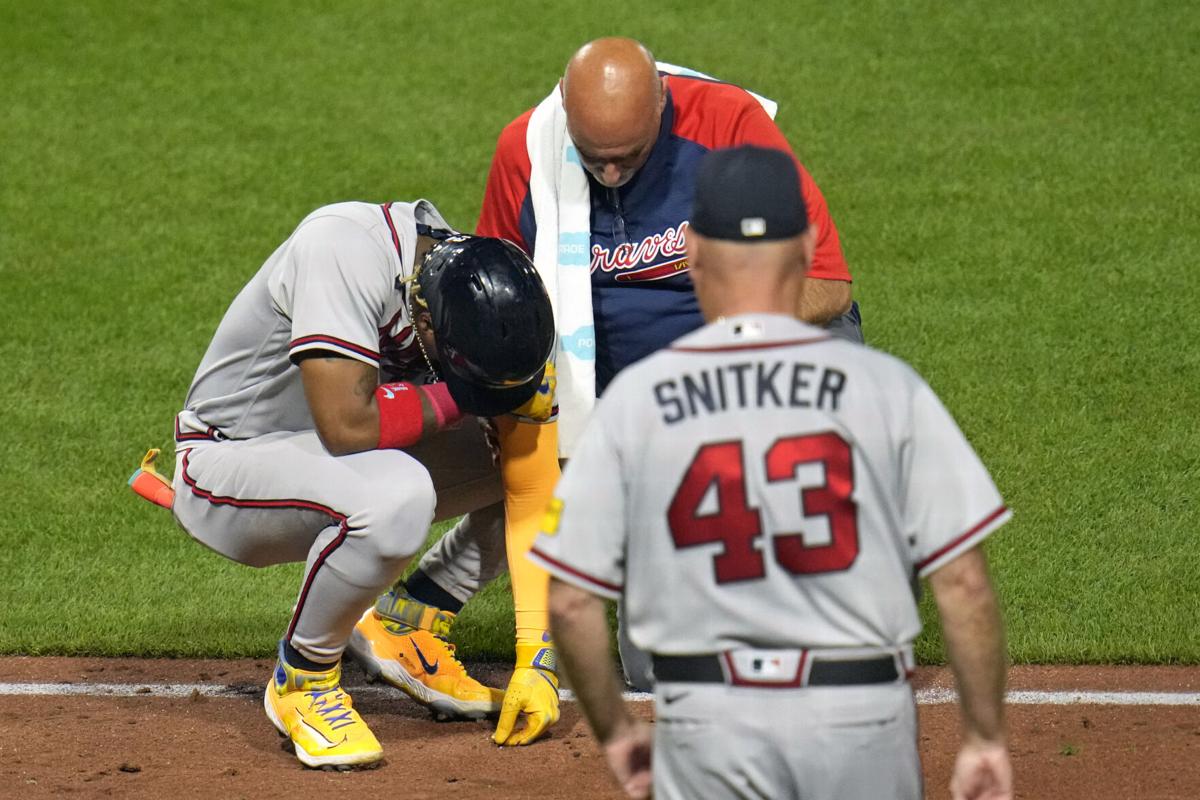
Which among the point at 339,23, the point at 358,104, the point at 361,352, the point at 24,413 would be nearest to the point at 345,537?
the point at 361,352

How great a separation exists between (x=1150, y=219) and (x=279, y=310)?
252 inches

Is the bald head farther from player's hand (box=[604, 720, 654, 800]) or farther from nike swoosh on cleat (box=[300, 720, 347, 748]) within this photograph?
player's hand (box=[604, 720, 654, 800])

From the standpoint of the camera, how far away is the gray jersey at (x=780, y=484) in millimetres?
2588

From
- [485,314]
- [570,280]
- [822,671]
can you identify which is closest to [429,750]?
[485,314]

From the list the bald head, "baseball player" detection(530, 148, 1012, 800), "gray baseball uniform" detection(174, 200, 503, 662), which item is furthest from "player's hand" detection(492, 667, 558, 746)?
"baseball player" detection(530, 148, 1012, 800)

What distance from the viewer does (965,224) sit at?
9.64 metres

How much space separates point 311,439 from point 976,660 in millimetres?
2496

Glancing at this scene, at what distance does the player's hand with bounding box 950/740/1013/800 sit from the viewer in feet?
8.67

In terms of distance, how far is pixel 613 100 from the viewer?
4.63m

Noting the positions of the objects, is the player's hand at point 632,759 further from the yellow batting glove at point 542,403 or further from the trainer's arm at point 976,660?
the yellow batting glove at point 542,403

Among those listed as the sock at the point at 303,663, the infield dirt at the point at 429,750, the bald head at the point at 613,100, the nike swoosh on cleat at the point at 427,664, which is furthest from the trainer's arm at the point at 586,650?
the nike swoosh on cleat at the point at 427,664

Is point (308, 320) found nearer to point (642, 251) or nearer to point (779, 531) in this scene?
point (642, 251)

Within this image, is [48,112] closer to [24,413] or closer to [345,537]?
[24,413]

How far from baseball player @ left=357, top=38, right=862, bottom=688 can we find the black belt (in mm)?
2067
